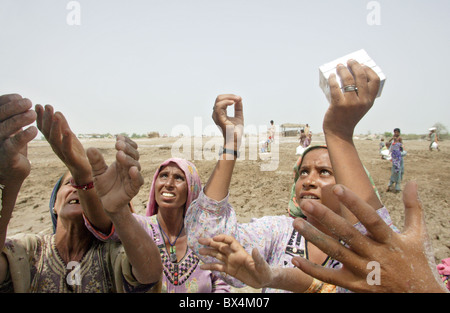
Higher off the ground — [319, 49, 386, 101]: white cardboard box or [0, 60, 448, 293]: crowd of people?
[319, 49, 386, 101]: white cardboard box

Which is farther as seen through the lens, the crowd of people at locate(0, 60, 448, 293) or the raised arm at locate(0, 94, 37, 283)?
the raised arm at locate(0, 94, 37, 283)

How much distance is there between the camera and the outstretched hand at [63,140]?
1.59 metres

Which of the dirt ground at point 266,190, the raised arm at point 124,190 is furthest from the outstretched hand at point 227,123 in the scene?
the dirt ground at point 266,190

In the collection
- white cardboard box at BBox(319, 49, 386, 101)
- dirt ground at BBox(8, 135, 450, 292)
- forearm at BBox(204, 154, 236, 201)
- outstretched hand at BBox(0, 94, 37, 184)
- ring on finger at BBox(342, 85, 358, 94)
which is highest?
white cardboard box at BBox(319, 49, 386, 101)

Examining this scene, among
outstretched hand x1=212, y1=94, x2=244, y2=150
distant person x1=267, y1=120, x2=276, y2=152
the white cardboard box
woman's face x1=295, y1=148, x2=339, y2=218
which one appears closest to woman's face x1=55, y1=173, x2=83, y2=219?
outstretched hand x1=212, y1=94, x2=244, y2=150

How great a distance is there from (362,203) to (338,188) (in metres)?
0.09

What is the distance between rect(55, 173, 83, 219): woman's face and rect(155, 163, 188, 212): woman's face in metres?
0.97

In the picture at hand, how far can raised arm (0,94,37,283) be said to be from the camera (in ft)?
4.17

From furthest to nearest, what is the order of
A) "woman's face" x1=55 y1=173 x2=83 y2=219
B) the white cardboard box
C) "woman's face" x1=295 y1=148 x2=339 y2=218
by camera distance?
"woman's face" x1=55 y1=173 x2=83 y2=219
"woman's face" x1=295 y1=148 x2=339 y2=218
the white cardboard box

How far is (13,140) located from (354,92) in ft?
5.05

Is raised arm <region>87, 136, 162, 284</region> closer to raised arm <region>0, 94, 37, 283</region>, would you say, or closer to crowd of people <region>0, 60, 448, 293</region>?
crowd of people <region>0, 60, 448, 293</region>

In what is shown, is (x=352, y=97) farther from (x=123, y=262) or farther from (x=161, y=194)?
(x=161, y=194)

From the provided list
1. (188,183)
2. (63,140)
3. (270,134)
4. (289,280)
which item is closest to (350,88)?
(289,280)

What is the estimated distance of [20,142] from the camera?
1311mm
